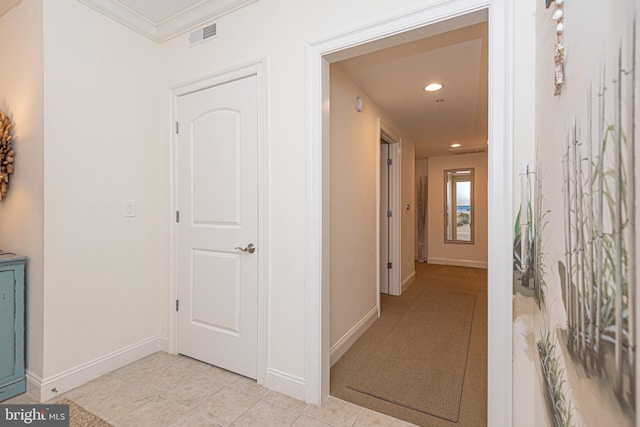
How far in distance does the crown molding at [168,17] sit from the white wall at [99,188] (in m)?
0.06

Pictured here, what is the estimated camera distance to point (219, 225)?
2.24 meters

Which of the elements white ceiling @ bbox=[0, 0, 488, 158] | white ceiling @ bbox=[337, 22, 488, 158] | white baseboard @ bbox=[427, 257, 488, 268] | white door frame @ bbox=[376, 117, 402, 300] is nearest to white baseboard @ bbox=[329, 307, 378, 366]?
white door frame @ bbox=[376, 117, 402, 300]

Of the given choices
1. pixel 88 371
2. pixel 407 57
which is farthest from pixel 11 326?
pixel 407 57

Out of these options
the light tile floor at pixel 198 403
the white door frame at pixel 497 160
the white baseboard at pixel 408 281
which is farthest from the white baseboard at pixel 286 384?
the white baseboard at pixel 408 281

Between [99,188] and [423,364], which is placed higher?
[99,188]

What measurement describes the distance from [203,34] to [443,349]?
3225 millimetres

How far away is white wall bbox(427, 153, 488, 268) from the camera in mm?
6395

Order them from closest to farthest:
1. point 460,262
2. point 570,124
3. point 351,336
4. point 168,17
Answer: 1. point 570,124
2. point 168,17
3. point 351,336
4. point 460,262

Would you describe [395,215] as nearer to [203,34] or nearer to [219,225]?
[219,225]

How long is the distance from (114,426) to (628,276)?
225 cm

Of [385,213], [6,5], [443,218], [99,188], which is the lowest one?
[443,218]

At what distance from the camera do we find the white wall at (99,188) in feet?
6.27

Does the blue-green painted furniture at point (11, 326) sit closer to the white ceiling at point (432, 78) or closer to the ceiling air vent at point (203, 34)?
the ceiling air vent at point (203, 34)


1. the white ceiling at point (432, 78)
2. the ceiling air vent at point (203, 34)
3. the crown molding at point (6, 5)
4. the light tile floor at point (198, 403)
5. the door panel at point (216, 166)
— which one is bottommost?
the light tile floor at point (198, 403)
